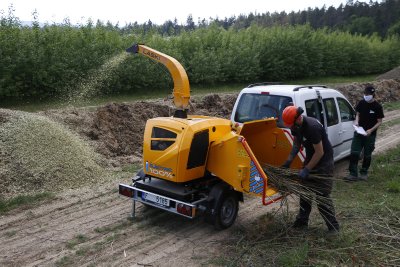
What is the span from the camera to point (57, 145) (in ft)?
28.6

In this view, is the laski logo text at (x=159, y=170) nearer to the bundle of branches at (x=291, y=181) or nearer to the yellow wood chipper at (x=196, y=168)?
the yellow wood chipper at (x=196, y=168)

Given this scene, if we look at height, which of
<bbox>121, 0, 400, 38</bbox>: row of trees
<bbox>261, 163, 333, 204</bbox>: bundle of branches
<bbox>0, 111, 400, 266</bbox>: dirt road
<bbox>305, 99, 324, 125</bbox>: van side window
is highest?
<bbox>121, 0, 400, 38</bbox>: row of trees

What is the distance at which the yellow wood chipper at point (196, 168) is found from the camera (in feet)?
19.2

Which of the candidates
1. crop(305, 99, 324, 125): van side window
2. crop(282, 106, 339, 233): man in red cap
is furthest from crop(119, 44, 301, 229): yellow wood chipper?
crop(305, 99, 324, 125): van side window

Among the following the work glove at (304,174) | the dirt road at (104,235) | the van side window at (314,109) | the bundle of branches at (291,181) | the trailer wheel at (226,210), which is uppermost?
the van side window at (314,109)

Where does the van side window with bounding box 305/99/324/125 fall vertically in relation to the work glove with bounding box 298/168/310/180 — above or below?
above

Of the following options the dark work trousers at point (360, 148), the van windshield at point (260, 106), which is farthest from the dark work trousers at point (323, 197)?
the dark work trousers at point (360, 148)

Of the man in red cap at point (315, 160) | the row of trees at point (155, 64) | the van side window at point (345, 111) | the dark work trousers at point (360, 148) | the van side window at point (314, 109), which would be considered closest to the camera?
the man in red cap at point (315, 160)

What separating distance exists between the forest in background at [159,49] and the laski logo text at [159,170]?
8.44 meters

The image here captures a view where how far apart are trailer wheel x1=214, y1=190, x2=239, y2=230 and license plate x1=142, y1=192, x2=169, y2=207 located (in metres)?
0.77

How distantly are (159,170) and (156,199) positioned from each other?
17.3 inches

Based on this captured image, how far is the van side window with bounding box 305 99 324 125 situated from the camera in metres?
8.00

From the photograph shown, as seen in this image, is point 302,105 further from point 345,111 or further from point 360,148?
point 345,111

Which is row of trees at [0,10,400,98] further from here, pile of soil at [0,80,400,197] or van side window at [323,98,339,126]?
van side window at [323,98,339,126]
